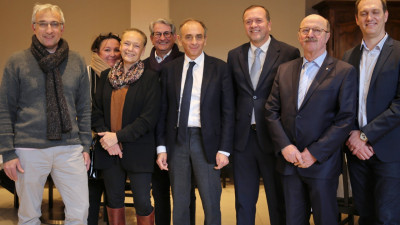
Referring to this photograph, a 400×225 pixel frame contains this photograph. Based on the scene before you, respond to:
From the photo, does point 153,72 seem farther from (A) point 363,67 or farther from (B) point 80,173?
(A) point 363,67

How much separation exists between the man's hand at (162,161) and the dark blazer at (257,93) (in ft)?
1.60

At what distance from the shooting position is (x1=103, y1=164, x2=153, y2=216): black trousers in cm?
285

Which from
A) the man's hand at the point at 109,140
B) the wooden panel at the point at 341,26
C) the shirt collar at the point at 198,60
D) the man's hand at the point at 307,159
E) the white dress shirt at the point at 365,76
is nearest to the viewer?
the man's hand at the point at 307,159

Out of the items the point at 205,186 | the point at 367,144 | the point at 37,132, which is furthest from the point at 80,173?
the point at 367,144

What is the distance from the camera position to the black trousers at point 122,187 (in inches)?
112

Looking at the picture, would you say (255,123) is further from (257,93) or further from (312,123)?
(312,123)

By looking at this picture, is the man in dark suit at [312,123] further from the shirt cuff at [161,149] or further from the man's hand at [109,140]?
the man's hand at [109,140]

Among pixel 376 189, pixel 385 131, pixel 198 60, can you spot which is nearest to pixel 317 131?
pixel 385 131

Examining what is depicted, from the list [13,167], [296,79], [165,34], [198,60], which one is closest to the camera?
[13,167]

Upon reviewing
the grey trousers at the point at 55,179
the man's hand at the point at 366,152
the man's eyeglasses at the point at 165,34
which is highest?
the man's eyeglasses at the point at 165,34

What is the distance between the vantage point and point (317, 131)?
102 inches

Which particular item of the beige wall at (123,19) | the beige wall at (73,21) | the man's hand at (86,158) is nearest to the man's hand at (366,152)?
the man's hand at (86,158)

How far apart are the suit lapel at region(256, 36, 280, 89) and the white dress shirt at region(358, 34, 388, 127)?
1.84ft

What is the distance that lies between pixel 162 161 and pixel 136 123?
316 millimetres
